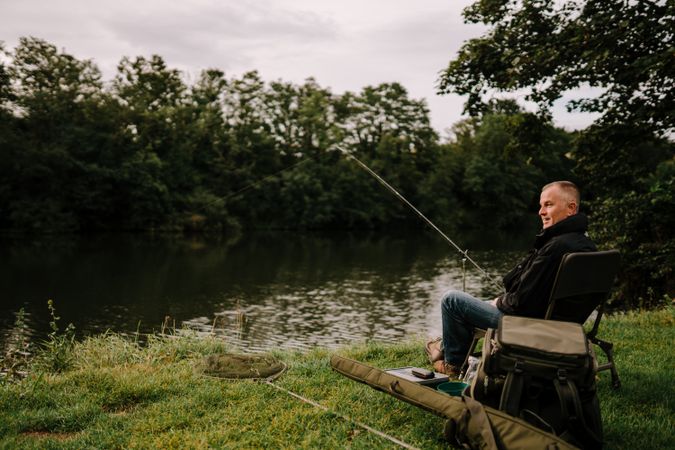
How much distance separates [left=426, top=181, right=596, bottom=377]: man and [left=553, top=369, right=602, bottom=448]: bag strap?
2.11ft

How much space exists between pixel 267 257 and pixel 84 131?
2052 centimetres

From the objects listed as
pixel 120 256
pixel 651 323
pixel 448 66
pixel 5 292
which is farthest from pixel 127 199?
pixel 651 323

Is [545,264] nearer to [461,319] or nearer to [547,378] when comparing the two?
[547,378]

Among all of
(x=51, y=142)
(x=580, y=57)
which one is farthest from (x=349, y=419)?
(x=51, y=142)

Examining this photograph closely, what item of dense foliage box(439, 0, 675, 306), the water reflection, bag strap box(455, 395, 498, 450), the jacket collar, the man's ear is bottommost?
the water reflection

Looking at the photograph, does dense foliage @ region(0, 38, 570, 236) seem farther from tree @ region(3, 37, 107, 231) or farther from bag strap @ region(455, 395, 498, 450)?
bag strap @ region(455, 395, 498, 450)

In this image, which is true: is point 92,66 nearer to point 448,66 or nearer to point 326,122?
point 326,122

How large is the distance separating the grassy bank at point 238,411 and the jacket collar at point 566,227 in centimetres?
129

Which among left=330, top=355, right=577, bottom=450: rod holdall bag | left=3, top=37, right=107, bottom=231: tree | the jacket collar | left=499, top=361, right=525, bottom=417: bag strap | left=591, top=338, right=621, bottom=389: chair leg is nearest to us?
left=330, top=355, right=577, bottom=450: rod holdall bag

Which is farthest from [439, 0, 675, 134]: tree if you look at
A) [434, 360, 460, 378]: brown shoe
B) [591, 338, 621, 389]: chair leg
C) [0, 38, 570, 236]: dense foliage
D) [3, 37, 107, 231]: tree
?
[3, 37, 107, 231]: tree

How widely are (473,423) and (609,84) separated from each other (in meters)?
8.10

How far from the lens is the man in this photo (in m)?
3.48

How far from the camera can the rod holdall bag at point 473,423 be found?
279cm

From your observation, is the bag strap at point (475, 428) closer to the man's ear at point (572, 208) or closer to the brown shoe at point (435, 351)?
the man's ear at point (572, 208)
